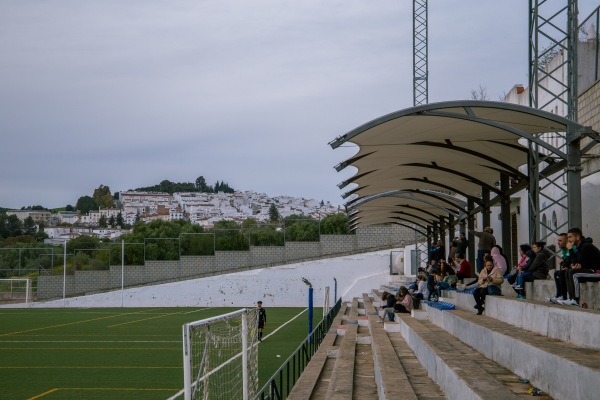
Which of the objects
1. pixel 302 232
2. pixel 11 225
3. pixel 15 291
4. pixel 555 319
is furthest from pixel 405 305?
pixel 11 225

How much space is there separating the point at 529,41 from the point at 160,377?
9996 millimetres

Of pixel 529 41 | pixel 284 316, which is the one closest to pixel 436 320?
pixel 529 41

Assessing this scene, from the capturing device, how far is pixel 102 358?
21.4 m

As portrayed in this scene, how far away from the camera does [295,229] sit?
60344 millimetres

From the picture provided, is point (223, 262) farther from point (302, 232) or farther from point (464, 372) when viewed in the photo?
point (464, 372)

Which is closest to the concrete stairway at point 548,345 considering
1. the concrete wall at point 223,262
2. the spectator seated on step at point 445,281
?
the spectator seated on step at point 445,281

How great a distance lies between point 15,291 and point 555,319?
55.8 m

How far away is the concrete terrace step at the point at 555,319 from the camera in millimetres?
6555

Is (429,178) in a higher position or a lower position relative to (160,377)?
higher

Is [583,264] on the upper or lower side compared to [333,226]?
lower

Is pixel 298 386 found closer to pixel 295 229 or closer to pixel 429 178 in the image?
pixel 429 178

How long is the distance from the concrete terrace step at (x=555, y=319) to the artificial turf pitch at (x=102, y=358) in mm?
7067

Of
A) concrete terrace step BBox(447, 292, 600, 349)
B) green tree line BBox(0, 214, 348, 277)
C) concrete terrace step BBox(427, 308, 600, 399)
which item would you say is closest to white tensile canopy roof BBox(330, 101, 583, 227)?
concrete terrace step BBox(447, 292, 600, 349)

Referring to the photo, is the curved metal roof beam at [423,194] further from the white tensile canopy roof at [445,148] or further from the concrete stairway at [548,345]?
the concrete stairway at [548,345]
